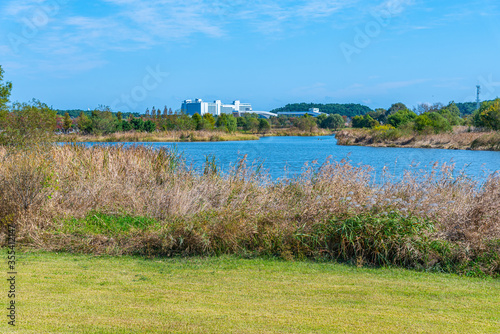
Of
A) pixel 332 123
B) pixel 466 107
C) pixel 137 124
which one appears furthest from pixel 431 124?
pixel 466 107

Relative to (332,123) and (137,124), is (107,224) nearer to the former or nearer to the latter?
(137,124)

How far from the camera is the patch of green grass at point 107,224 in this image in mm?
7719

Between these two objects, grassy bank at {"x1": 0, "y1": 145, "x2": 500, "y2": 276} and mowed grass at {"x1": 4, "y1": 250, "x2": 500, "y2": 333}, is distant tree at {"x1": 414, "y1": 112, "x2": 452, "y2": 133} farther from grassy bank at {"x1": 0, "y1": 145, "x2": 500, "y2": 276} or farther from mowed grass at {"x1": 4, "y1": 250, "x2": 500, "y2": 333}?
mowed grass at {"x1": 4, "y1": 250, "x2": 500, "y2": 333}

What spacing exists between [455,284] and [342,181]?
11.0ft

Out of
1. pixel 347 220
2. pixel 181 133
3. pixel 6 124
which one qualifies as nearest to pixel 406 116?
pixel 181 133

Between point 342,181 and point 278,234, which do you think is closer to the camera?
point 278,234

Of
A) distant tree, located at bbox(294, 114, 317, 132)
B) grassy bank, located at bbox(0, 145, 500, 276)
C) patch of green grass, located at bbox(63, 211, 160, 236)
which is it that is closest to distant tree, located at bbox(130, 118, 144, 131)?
distant tree, located at bbox(294, 114, 317, 132)

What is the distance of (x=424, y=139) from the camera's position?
5581 centimetres

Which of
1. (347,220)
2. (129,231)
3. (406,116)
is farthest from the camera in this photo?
(406,116)

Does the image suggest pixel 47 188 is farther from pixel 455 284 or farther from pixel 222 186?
pixel 455 284

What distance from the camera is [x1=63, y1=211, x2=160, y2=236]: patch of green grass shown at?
304 inches

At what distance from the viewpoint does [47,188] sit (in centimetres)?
832

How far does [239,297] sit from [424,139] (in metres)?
55.3

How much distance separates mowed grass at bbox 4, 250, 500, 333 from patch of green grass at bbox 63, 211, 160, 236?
32.9 inches
